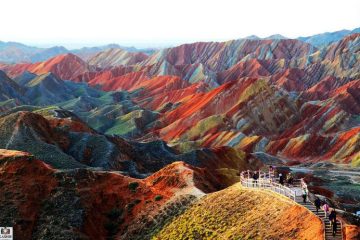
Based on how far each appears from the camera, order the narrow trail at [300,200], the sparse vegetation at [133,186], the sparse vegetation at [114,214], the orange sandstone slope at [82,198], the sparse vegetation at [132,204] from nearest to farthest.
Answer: the narrow trail at [300,200] → the orange sandstone slope at [82,198] → the sparse vegetation at [114,214] → the sparse vegetation at [132,204] → the sparse vegetation at [133,186]

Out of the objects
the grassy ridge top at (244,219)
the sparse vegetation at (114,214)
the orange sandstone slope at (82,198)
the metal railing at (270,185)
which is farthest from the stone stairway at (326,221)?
the sparse vegetation at (114,214)

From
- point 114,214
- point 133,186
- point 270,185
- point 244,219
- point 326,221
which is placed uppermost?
point 326,221

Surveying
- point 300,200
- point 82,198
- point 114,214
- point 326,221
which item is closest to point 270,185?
point 300,200

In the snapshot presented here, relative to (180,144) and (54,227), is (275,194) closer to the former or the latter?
(54,227)

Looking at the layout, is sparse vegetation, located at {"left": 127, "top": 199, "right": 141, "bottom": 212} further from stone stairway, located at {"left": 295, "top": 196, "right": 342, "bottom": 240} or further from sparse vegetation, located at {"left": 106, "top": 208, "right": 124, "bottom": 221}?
stone stairway, located at {"left": 295, "top": 196, "right": 342, "bottom": 240}

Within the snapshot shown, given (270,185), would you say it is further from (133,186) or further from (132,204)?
(133,186)

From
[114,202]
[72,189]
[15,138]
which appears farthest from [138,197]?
[15,138]

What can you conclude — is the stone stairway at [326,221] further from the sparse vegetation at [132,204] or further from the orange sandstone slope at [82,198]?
the sparse vegetation at [132,204]
